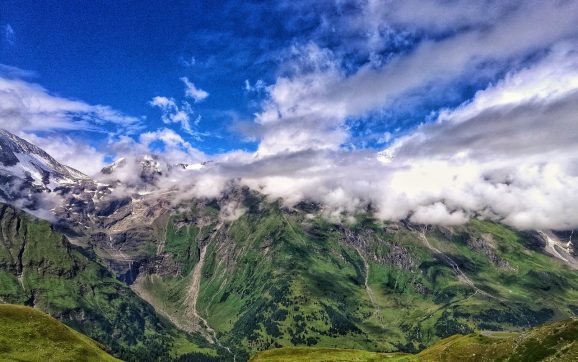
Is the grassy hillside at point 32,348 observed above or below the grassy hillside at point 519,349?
above

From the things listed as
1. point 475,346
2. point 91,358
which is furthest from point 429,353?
point 91,358

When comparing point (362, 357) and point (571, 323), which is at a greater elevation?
point (571, 323)

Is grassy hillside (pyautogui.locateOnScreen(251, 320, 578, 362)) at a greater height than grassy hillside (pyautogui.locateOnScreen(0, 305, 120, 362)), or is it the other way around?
grassy hillside (pyautogui.locateOnScreen(0, 305, 120, 362))

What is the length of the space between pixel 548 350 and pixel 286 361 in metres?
97.9

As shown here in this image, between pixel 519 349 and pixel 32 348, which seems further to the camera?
pixel 32 348

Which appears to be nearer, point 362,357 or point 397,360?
point 397,360

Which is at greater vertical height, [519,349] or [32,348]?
[32,348]

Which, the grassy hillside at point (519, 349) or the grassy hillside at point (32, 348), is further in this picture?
the grassy hillside at point (32, 348)

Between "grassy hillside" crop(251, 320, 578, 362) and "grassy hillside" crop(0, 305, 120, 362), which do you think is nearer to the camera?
"grassy hillside" crop(251, 320, 578, 362)

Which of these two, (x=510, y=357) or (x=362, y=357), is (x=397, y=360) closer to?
(x=362, y=357)

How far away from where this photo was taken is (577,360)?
12062 centimetres

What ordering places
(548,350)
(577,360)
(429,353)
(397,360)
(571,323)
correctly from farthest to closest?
(429,353) < (397,360) < (571,323) < (548,350) < (577,360)

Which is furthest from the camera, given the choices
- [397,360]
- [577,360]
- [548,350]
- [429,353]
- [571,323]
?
[429,353]

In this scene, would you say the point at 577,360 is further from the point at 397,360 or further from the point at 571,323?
the point at 397,360
